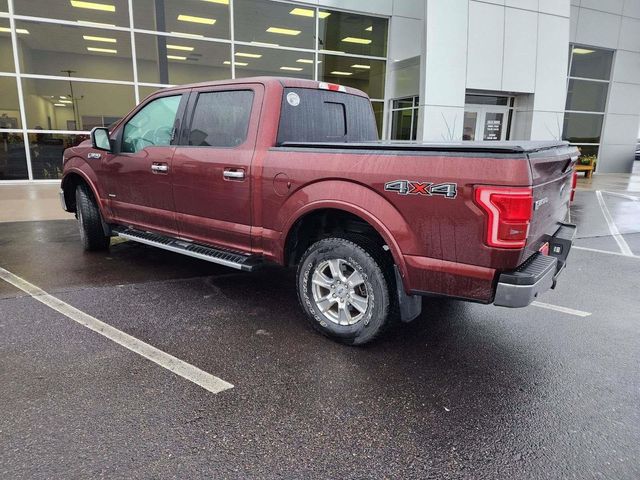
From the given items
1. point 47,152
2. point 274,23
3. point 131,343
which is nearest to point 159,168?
point 131,343

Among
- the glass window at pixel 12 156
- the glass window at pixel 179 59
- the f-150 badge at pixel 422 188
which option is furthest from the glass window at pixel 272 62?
the f-150 badge at pixel 422 188

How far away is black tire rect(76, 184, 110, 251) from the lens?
5.86m

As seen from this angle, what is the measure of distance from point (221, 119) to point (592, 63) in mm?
21814

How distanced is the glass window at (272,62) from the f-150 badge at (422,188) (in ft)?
44.5

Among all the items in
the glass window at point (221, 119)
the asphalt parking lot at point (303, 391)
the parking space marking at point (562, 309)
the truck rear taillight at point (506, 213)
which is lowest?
the parking space marking at point (562, 309)

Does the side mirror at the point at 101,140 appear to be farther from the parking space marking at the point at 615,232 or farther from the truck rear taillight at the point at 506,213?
the parking space marking at the point at 615,232

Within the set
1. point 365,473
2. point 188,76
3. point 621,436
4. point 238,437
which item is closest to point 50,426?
point 238,437

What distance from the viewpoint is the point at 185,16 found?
14.4 m

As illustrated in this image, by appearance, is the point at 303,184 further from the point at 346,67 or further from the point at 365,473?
the point at 346,67

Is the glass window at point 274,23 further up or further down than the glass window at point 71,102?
further up

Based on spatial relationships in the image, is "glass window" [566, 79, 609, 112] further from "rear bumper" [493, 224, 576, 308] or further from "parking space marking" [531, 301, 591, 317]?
"rear bumper" [493, 224, 576, 308]

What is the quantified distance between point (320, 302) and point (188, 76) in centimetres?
1425

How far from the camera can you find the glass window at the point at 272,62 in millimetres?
15305

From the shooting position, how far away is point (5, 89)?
12656mm
